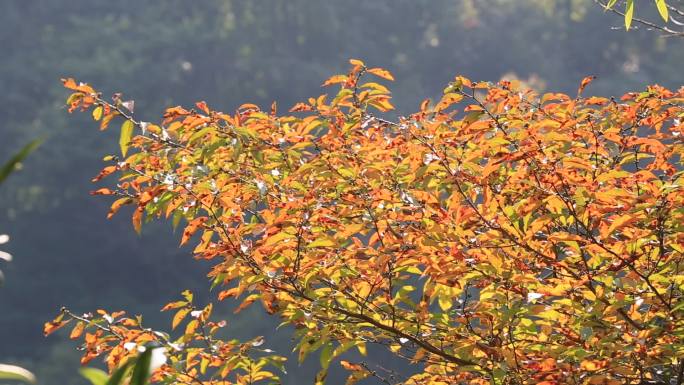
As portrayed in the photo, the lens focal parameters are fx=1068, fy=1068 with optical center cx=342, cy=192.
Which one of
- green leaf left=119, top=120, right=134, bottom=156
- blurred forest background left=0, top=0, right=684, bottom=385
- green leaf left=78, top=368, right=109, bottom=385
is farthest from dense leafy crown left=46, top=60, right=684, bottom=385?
blurred forest background left=0, top=0, right=684, bottom=385

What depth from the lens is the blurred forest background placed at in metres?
23.7

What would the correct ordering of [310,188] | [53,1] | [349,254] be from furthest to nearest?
[53,1] < [310,188] < [349,254]

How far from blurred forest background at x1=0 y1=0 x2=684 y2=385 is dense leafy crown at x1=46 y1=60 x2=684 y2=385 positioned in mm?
17398

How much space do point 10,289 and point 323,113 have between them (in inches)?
813

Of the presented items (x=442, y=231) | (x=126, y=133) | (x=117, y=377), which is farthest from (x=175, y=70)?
(x=117, y=377)

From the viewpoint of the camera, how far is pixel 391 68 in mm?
30312

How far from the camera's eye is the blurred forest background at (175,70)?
23.7 m

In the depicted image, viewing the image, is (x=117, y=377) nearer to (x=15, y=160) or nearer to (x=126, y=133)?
(x=15, y=160)

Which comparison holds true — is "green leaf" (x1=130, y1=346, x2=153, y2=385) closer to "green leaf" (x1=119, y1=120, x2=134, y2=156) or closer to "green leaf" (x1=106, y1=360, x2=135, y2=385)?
"green leaf" (x1=106, y1=360, x2=135, y2=385)

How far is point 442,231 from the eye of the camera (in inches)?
115

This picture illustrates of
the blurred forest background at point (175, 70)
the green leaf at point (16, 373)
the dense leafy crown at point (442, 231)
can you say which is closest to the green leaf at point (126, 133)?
the dense leafy crown at point (442, 231)

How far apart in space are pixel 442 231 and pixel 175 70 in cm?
2575

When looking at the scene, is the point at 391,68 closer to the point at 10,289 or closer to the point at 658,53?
the point at 658,53

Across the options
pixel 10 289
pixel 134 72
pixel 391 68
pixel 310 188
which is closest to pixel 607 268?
pixel 310 188
